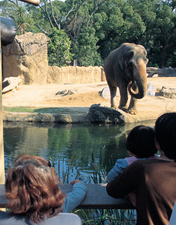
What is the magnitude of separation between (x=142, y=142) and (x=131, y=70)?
254 inches

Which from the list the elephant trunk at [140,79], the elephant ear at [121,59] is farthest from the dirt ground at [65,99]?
the elephant trunk at [140,79]

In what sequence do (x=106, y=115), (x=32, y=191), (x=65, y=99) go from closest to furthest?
(x=32, y=191)
(x=106, y=115)
(x=65, y=99)

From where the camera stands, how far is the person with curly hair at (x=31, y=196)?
3.89 feet

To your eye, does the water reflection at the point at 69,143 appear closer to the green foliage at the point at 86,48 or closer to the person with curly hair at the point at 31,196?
the person with curly hair at the point at 31,196

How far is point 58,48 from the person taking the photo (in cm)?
2409

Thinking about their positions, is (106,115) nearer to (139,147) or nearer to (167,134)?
(139,147)

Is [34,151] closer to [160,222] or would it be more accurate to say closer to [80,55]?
[160,222]

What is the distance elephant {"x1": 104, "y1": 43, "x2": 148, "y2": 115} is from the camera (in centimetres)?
728

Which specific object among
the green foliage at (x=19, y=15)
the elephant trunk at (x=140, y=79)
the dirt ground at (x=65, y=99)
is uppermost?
the green foliage at (x=19, y=15)

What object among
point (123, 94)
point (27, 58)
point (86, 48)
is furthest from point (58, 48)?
point (123, 94)

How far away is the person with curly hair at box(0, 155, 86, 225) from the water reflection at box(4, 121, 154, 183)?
2563 mm

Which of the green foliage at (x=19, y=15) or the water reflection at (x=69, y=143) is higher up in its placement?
the green foliage at (x=19, y=15)

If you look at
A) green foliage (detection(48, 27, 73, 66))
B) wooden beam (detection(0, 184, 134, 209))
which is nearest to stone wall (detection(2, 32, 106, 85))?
green foliage (detection(48, 27, 73, 66))

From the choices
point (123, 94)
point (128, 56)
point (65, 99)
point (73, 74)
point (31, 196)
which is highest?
point (128, 56)
